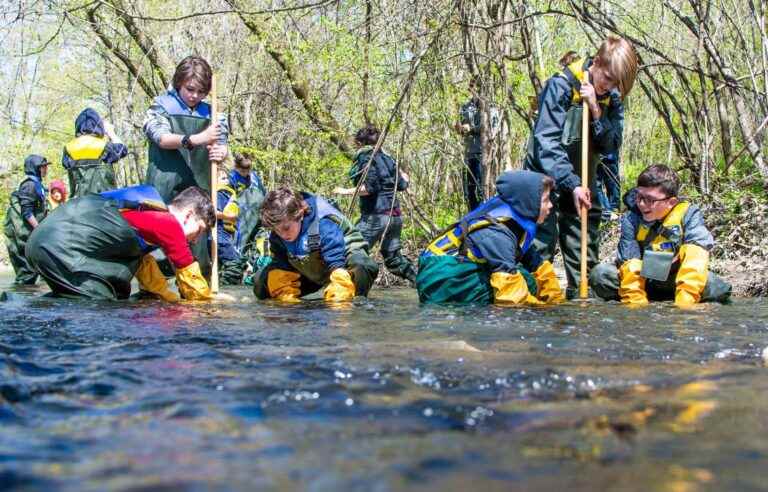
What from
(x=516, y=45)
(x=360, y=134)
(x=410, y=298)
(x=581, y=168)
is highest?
(x=516, y=45)

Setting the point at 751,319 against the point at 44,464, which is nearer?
the point at 44,464

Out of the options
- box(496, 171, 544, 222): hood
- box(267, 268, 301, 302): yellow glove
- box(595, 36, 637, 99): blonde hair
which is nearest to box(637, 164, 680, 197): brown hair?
box(595, 36, 637, 99): blonde hair

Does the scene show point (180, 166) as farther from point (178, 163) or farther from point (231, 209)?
point (231, 209)

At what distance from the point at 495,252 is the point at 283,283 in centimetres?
193

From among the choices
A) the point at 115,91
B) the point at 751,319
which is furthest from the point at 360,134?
the point at 115,91

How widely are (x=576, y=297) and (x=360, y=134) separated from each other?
3.18 m

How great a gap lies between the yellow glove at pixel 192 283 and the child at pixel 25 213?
16.6 ft

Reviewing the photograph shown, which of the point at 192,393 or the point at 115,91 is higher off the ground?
the point at 115,91

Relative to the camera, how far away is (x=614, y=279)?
5.75m

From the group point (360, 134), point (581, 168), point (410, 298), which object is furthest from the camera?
point (360, 134)

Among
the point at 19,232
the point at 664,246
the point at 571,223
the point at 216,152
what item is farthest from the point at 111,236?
the point at 19,232

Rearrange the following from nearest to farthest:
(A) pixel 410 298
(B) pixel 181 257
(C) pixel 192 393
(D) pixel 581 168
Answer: (C) pixel 192 393
(B) pixel 181 257
(D) pixel 581 168
(A) pixel 410 298

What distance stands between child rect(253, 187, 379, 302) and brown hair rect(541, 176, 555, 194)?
Answer: 1.51 metres

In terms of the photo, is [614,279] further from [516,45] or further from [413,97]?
[516,45]
